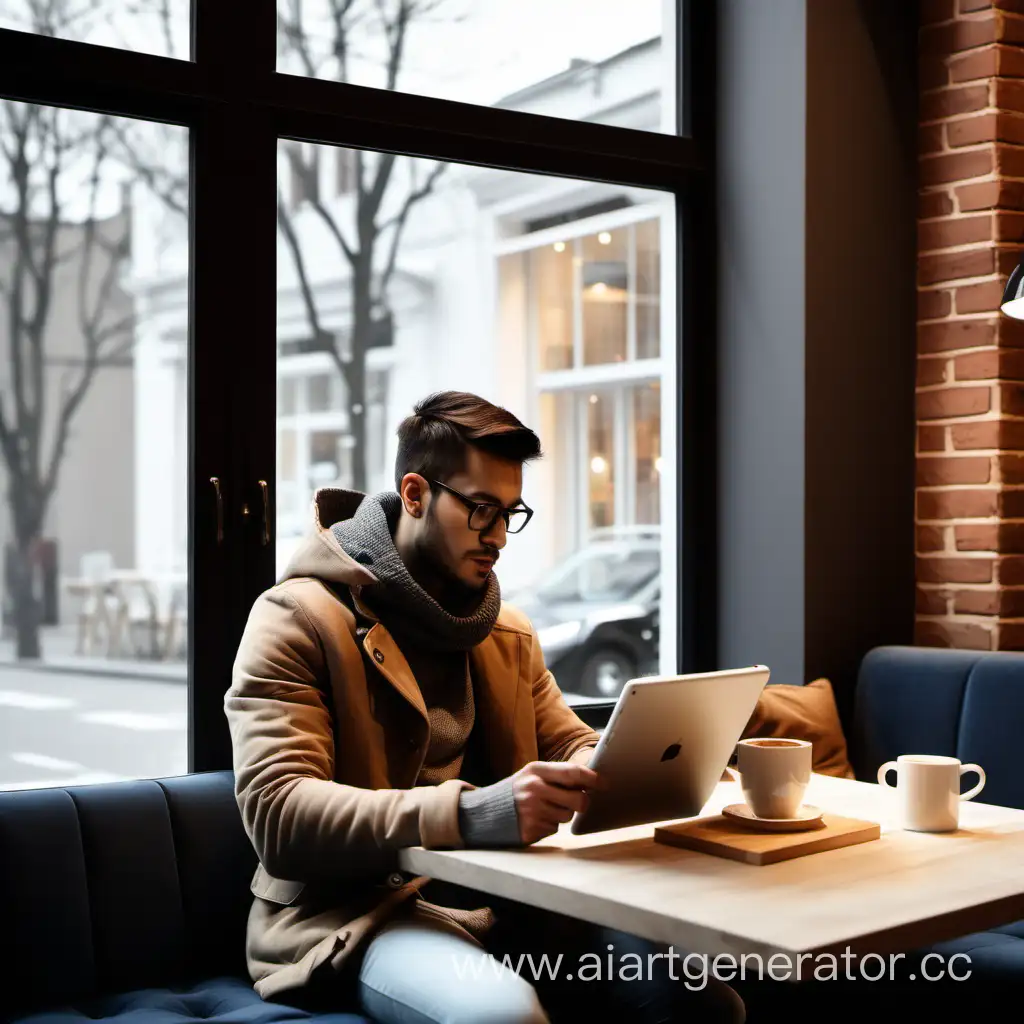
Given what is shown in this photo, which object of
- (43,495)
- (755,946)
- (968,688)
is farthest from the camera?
(968,688)

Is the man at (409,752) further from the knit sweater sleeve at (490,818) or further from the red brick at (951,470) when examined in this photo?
the red brick at (951,470)

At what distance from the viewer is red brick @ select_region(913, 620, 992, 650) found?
3.29m

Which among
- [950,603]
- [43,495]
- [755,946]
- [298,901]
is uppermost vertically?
[43,495]

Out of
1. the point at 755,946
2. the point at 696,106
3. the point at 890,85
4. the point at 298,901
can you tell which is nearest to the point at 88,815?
the point at 298,901

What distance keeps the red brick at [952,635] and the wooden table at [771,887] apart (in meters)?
1.37

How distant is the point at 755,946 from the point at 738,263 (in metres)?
2.39

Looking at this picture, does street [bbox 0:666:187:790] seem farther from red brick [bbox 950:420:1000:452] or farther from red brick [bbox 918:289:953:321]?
red brick [bbox 918:289:953:321]

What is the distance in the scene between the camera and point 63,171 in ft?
8.69

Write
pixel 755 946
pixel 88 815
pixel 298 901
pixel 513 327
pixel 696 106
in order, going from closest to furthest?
pixel 755 946 < pixel 298 901 < pixel 88 815 < pixel 513 327 < pixel 696 106

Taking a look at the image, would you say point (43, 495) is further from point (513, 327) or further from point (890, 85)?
point (890, 85)

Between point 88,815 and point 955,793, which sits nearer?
point 955,793

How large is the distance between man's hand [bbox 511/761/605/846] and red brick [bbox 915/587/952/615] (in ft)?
6.19

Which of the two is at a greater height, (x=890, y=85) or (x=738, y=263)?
(x=890, y=85)

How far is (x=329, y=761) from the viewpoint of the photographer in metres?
2.06
